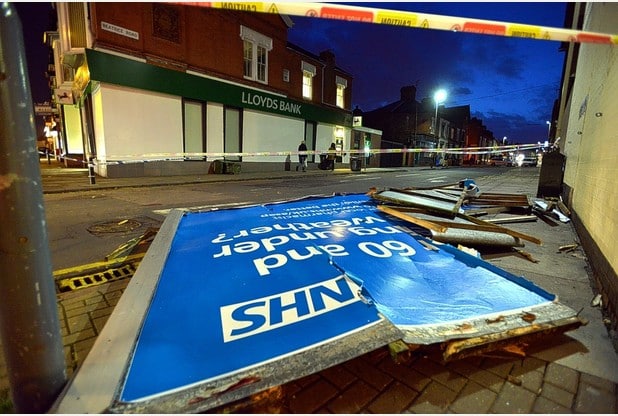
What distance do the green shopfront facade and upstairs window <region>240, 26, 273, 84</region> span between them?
3.54 feet

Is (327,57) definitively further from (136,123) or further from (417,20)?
(417,20)

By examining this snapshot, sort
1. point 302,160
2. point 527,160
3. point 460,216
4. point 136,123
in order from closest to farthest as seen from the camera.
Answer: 1. point 460,216
2. point 136,123
3. point 302,160
4. point 527,160

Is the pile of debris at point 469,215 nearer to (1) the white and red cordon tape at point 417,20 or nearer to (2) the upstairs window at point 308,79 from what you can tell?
(1) the white and red cordon tape at point 417,20

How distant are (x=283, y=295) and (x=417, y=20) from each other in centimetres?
221

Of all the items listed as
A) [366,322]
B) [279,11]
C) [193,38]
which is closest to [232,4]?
[279,11]

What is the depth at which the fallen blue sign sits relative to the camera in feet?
5.32

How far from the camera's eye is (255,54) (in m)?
19.0

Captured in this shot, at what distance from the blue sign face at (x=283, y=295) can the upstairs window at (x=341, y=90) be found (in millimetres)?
24588

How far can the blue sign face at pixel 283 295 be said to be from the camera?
1.76 m

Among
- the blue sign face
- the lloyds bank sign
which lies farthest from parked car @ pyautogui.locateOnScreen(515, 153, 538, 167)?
the blue sign face

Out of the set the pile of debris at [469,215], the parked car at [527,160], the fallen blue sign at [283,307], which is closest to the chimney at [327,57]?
the pile of debris at [469,215]

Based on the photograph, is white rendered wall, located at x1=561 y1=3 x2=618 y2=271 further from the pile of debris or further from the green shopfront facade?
the green shopfront facade

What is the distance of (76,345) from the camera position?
Answer: 2197mm

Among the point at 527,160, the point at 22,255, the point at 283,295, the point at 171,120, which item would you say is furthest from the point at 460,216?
the point at 527,160
